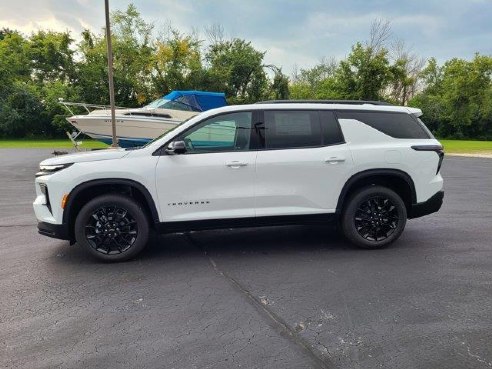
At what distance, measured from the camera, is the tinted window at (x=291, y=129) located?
495 centimetres

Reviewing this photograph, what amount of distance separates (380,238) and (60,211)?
3.94 meters

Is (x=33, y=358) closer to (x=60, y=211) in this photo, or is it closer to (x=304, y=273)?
(x=60, y=211)

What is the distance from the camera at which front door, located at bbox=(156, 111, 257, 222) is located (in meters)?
4.69

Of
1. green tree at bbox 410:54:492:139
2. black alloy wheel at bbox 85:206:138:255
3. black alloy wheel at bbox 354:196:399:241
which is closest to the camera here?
black alloy wheel at bbox 85:206:138:255

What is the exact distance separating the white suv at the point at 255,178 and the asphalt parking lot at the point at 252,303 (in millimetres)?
457

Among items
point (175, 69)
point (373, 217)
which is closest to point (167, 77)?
point (175, 69)

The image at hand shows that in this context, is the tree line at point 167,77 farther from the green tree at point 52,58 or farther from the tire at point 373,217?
the tire at point 373,217

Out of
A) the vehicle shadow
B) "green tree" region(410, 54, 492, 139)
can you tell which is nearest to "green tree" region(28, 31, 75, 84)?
"green tree" region(410, 54, 492, 139)

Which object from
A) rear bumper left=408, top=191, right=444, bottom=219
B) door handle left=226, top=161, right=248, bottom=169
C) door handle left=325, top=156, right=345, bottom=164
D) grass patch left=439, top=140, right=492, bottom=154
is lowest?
grass patch left=439, top=140, right=492, bottom=154

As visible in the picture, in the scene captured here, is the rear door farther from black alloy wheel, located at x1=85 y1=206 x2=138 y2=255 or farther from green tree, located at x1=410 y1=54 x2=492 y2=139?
green tree, located at x1=410 y1=54 x2=492 y2=139

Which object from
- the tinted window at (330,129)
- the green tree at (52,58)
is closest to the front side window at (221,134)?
the tinted window at (330,129)

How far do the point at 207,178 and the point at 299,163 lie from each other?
1.13 meters

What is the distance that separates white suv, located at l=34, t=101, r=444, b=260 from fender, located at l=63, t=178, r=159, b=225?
1cm

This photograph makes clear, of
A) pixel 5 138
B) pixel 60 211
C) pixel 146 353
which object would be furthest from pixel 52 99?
pixel 146 353
